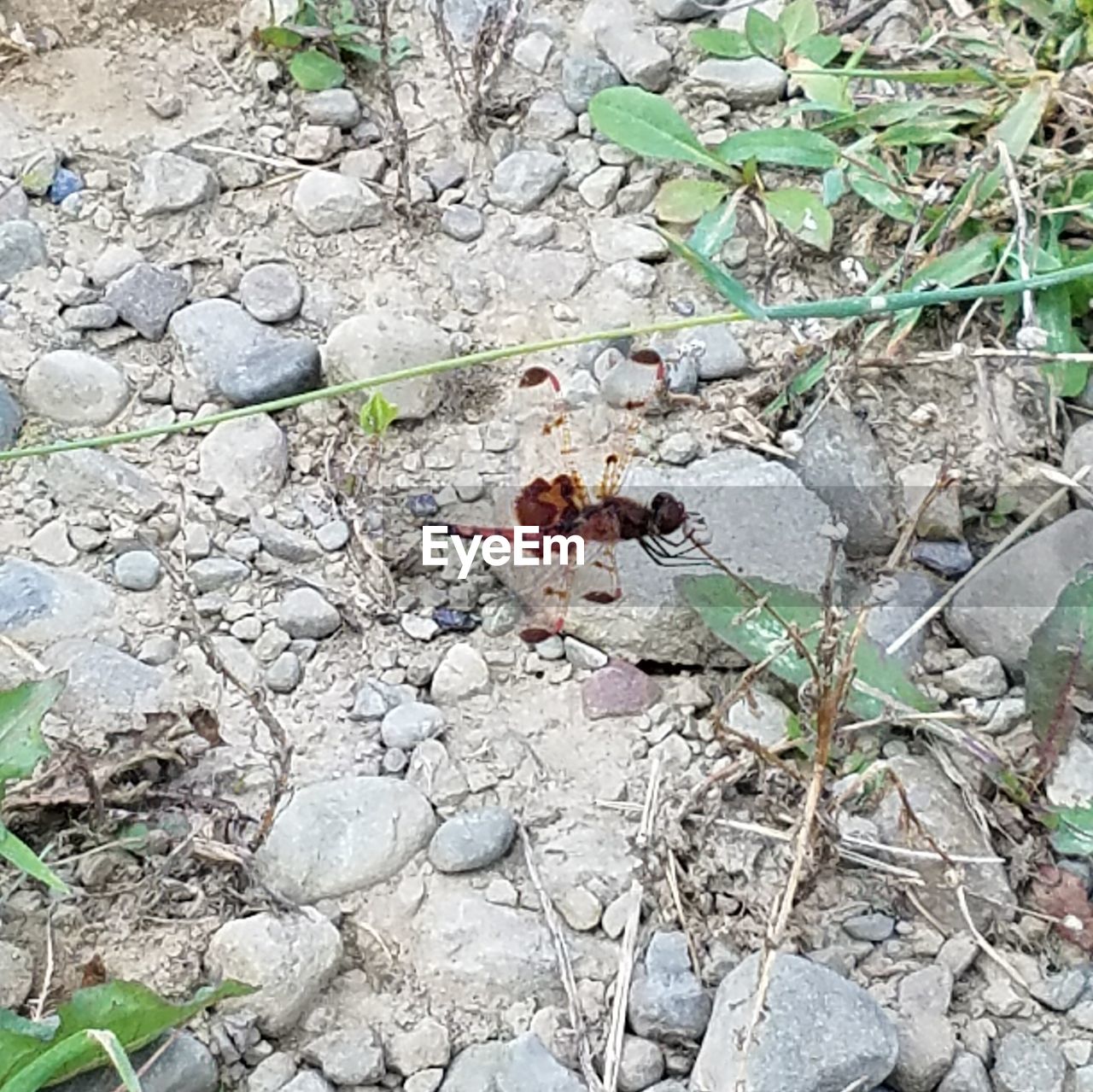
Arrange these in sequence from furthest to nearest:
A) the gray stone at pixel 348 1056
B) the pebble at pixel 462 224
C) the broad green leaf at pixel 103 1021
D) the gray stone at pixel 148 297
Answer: the pebble at pixel 462 224, the gray stone at pixel 148 297, the gray stone at pixel 348 1056, the broad green leaf at pixel 103 1021

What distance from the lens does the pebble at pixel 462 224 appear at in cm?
227

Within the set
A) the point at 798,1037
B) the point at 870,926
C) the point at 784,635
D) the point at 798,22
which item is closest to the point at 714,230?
the point at 798,22

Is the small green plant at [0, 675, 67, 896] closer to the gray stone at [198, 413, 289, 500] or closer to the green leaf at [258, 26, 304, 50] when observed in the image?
the gray stone at [198, 413, 289, 500]

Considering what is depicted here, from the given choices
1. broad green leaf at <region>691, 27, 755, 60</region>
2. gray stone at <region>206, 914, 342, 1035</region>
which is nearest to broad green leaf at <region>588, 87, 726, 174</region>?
broad green leaf at <region>691, 27, 755, 60</region>

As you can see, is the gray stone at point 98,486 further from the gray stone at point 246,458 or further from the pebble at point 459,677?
the pebble at point 459,677

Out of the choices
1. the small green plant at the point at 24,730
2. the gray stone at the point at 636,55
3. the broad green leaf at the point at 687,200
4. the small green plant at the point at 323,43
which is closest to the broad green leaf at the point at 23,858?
the small green plant at the point at 24,730

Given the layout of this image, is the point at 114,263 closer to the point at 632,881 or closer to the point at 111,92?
the point at 111,92

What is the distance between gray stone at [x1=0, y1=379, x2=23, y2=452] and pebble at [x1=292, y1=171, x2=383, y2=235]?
0.49 metres

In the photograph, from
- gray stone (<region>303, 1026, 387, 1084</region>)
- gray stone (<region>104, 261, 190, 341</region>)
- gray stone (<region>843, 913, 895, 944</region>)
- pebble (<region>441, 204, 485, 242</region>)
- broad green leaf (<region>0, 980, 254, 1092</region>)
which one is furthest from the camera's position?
pebble (<region>441, 204, 485, 242</region>)

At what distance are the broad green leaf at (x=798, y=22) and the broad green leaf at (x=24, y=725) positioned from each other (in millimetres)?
1462

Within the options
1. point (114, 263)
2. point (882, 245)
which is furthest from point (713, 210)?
point (114, 263)

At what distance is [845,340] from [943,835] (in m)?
0.69

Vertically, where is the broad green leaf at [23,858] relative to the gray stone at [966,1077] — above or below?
above

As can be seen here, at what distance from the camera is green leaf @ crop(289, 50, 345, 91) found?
7.91ft
